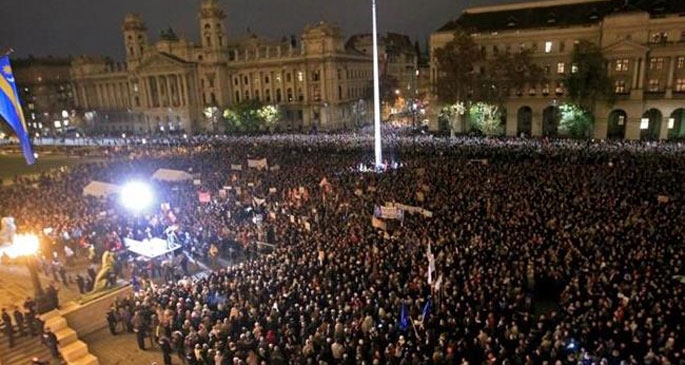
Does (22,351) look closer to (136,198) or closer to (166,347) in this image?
(166,347)

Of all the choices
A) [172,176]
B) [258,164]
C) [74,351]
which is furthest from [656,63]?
[74,351]

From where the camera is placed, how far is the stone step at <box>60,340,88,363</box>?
1282cm

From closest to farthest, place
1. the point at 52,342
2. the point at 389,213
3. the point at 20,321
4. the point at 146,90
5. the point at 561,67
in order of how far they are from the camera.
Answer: the point at 52,342
the point at 20,321
the point at 389,213
the point at 561,67
the point at 146,90

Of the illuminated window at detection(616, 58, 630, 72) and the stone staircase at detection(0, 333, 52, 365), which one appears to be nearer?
the stone staircase at detection(0, 333, 52, 365)

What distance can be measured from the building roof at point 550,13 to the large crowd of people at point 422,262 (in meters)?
24.2

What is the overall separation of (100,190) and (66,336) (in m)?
17.1

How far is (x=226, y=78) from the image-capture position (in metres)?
78.8

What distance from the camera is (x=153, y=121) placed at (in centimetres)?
8681

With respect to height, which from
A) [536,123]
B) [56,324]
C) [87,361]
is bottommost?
[87,361]

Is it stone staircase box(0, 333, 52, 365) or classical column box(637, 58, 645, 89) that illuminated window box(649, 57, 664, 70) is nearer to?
classical column box(637, 58, 645, 89)

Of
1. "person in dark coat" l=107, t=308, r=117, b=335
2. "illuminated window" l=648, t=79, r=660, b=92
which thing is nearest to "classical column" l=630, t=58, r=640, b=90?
"illuminated window" l=648, t=79, r=660, b=92

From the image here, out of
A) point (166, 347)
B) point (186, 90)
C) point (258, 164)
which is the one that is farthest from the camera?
point (186, 90)

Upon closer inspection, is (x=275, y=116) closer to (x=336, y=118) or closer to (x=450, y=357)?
(x=336, y=118)

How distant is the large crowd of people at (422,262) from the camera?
11062 mm
